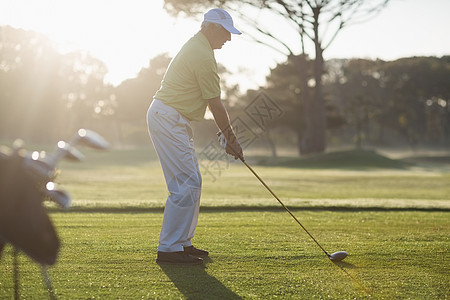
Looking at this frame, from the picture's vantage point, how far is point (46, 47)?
2657 inches

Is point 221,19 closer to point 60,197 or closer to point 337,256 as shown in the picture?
point 337,256

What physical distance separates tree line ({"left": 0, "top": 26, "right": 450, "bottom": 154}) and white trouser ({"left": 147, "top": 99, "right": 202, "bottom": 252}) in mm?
47476

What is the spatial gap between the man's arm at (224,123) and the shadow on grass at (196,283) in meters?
1.17

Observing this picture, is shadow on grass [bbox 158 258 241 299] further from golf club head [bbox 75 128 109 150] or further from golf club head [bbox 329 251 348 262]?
golf club head [bbox 75 128 109 150]


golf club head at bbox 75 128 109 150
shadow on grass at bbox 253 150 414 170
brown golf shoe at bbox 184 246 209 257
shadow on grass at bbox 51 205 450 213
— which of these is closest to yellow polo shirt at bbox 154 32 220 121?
brown golf shoe at bbox 184 246 209 257

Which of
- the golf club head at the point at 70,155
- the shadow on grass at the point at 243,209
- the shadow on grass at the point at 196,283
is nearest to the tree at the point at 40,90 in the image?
the shadow on grass at the point at 243,209

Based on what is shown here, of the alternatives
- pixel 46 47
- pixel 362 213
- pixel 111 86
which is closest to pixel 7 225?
pixel 362 213

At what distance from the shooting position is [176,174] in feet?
17.1

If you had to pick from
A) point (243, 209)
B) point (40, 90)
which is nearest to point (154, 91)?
point (40, 90)

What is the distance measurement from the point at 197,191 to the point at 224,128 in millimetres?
654

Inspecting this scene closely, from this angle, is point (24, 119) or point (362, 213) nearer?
point (362, 213)

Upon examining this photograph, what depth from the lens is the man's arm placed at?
5.21 metres

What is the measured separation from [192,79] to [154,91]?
5696 centimetres

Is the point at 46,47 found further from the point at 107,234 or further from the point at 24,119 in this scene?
the point at 107,234
